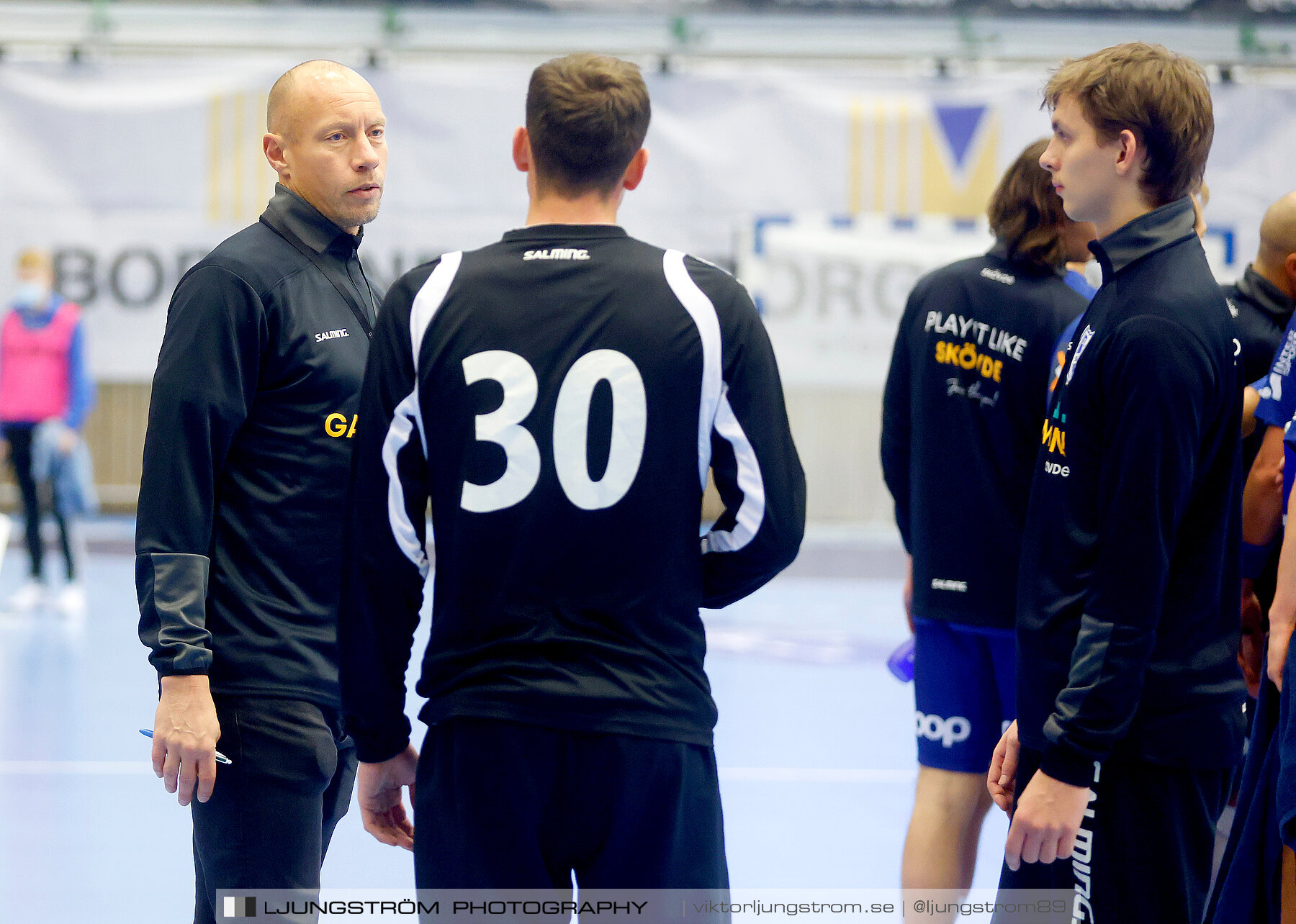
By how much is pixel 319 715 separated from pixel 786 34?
1040 cm

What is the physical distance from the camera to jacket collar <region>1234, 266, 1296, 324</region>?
2.88m

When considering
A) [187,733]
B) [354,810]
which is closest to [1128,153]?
[187,733]

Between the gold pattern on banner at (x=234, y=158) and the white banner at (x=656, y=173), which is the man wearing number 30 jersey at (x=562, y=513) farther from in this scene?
the gold pattern on banner at (x=234, y=158)

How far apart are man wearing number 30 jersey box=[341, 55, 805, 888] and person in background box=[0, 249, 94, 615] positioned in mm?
6599

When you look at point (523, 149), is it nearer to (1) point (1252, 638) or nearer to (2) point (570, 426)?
(2) point (570, 426)

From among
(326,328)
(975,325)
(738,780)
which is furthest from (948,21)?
(326,328)

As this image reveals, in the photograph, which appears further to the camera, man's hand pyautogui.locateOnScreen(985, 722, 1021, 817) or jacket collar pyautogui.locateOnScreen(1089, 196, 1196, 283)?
man's hand pyautogui.locateOnScreen(985, 722, 1021, 817)

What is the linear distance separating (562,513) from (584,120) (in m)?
0.51

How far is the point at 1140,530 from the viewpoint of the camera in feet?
6.18

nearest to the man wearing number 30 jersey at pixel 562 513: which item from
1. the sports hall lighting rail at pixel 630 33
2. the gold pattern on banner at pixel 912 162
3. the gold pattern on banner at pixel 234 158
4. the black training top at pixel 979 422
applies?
the black training top at pixel 979 422

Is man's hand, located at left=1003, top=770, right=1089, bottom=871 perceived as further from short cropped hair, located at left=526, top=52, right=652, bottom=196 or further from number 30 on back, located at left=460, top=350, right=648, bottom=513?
short cropped hair, located at left=526, top=52, right=652, bottom=196

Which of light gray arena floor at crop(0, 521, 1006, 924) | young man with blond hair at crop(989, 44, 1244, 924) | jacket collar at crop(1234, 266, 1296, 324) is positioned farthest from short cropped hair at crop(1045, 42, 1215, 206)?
light gray arena floor at crop(0, 521, 1006, 924)

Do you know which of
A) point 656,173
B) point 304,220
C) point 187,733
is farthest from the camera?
point 656,173

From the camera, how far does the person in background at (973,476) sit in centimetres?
290
